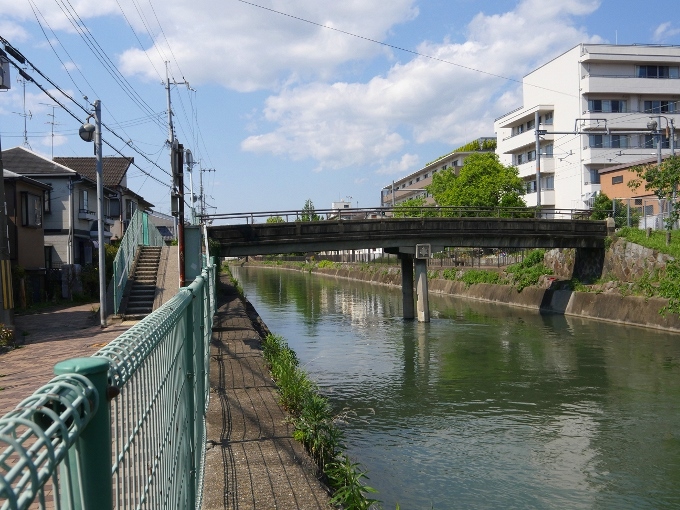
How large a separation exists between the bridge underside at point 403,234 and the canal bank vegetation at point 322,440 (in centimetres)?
1505

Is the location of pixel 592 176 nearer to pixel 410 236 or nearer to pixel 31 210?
pixel 410 236

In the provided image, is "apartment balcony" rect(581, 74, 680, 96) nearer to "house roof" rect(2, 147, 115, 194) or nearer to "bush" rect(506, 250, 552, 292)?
"bush" rect(506, 250, 552, 292)

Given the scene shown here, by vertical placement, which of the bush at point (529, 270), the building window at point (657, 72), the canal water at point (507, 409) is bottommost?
the canal water at point (507, 409)

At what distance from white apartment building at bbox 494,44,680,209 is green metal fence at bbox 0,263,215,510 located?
44.4 meters

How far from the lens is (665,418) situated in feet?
41.5

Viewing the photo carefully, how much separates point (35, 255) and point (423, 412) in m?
19.8

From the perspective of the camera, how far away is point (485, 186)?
1729 inches

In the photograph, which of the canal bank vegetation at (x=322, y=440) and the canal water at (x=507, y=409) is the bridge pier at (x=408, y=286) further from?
the canal bank vegetation at (x=322, y=440)

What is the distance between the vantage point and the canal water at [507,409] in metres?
9.16

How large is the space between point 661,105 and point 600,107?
458 cm

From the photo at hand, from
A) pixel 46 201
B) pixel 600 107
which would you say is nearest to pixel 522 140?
pixel 600 107

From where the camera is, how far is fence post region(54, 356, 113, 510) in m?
1.54

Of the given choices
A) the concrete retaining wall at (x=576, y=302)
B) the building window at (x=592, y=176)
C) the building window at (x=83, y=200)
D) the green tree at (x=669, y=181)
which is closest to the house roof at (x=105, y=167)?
the building window at (x=83, y=200)

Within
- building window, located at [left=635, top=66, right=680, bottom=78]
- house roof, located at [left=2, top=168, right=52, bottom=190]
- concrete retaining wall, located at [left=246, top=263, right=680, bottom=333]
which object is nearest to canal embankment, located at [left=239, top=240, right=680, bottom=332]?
concrete retaining wall, located at [left=246, top=263, right=680, bottom=333]
